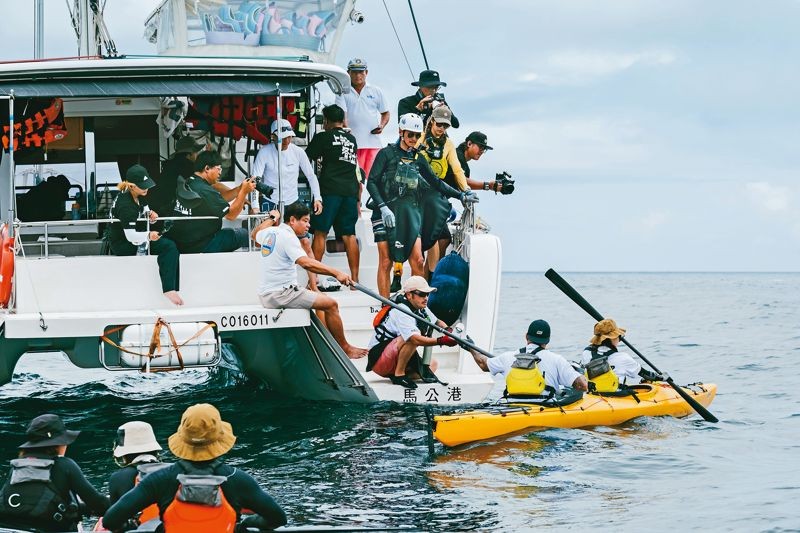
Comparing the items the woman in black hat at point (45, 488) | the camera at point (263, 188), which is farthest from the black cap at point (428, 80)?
the woman in black hat at point (45, 488)

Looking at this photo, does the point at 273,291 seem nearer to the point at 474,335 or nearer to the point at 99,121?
the point at 474,335

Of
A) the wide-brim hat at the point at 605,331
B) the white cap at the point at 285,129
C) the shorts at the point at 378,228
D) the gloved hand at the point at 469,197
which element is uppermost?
the white cap at the point at 285,129

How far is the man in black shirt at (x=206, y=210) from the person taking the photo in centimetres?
1127

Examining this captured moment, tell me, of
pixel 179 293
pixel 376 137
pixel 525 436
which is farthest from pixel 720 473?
pixel 376 137

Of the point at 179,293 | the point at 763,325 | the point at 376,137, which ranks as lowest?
the point at 763,325

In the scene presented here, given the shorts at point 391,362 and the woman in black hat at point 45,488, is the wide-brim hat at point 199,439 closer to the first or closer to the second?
the woman in black hat at point 45,488

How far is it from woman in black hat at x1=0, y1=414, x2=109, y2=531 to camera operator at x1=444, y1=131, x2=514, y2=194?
26.4ft

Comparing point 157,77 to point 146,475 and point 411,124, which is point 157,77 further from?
point 146,475

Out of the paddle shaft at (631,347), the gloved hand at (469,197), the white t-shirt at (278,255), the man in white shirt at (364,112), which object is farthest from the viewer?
the man in white shirt at (364,112)

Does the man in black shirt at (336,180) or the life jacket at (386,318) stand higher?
the man in black shirt at (336,180)

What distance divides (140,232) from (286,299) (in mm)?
1492

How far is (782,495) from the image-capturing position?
408 inches

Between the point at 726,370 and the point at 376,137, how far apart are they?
10.2 meters

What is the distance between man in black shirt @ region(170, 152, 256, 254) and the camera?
11273mm
